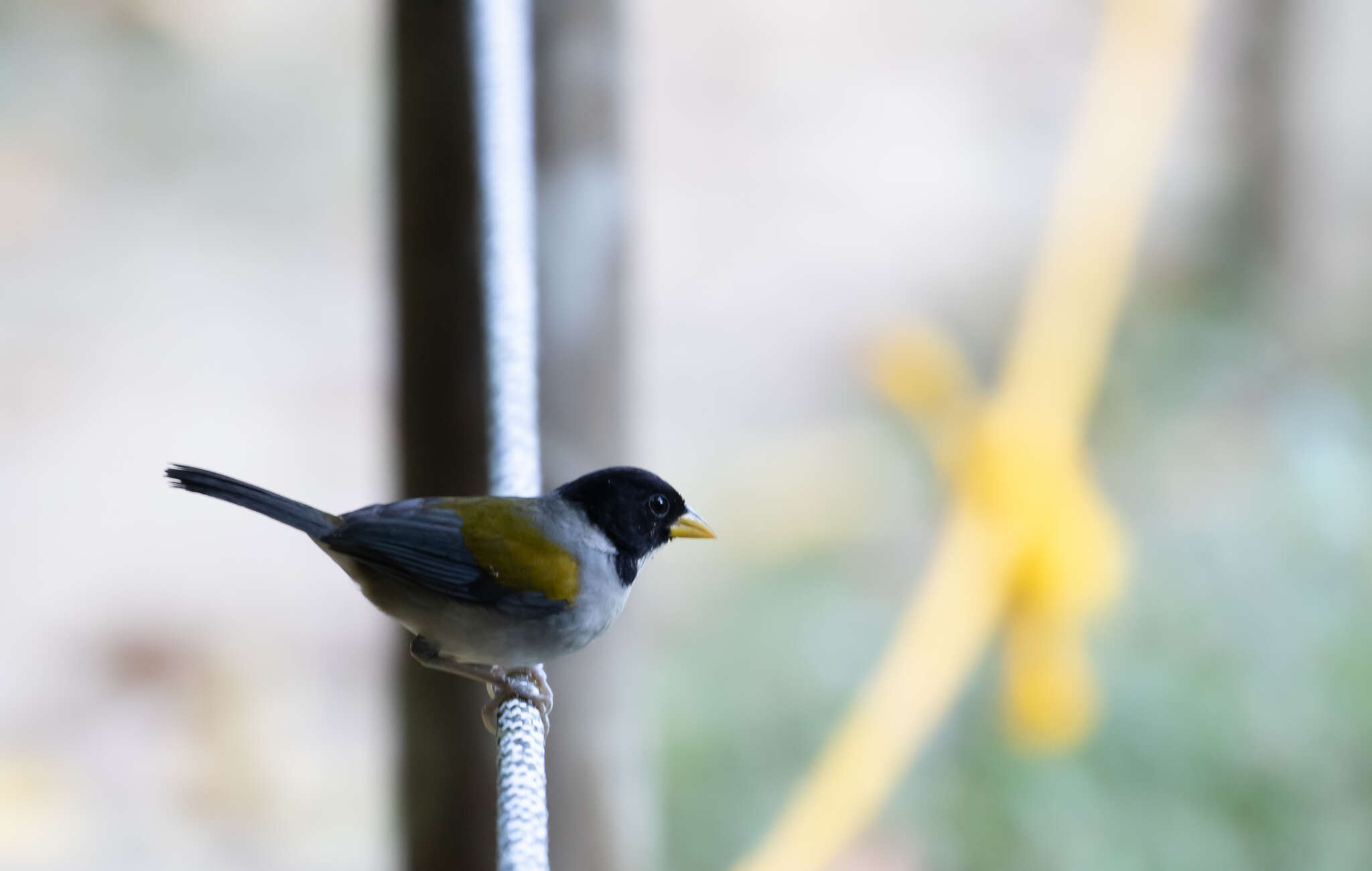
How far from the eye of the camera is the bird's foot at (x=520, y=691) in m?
1.23

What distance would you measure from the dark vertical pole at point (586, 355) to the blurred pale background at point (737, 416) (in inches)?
1.1

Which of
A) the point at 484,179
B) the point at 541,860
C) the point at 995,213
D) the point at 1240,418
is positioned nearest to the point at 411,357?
the point at 484,179

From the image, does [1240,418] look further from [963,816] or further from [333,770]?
[333,770]

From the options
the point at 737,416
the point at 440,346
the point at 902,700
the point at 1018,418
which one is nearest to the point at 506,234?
the point at 440,346

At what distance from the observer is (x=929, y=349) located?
12.4ft

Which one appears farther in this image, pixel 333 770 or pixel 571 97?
pixel 333 770

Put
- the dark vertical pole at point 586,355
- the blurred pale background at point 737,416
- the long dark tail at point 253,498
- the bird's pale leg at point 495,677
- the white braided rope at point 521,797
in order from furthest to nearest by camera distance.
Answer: the blurred pale background at point 737,416 < the dark vertical pole at point 586,355 < the bird's pale leg at point 495,677 < the long dark tail at point 253,498 < the white braided rope at point 521,797

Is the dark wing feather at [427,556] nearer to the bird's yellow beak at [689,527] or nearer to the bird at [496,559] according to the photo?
the bird at [496,559]

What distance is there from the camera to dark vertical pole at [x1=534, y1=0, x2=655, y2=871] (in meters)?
1.32

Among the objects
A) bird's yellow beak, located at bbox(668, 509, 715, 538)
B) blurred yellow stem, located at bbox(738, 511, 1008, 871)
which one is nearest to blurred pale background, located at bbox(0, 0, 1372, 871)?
bird's yellow beak, located at bbox(668, 509, 715, 538)

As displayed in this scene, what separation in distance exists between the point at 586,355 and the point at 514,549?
34cm

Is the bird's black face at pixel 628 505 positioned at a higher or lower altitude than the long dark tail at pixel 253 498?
lower

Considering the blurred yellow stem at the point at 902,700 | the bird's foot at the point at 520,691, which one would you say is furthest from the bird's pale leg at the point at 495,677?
the blurred yellow stem at the point at 902,700

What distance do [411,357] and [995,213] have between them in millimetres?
3651
